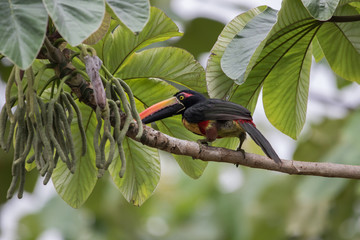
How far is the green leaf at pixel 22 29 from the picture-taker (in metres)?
1.75

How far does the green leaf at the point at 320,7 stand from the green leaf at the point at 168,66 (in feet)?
2.04

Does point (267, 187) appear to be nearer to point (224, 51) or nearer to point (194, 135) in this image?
point (194, 135)

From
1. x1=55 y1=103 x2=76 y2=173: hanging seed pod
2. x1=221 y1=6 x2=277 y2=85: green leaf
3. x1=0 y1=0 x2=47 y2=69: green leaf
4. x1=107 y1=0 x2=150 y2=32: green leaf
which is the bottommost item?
x1=55 y1=103 x2=76 y2=173: hanging seed pod

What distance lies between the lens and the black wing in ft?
8.99

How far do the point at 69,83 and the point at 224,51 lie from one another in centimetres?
64

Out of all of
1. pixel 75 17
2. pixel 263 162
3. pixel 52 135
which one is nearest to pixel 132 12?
pixel 75 17

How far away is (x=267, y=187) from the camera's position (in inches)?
270

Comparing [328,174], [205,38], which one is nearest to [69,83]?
[328,174]

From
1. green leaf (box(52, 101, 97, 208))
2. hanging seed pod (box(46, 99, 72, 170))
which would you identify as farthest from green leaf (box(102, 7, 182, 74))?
hanging seed pod (box(46, 99, 72, 170))

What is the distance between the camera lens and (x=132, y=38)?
8.75ft

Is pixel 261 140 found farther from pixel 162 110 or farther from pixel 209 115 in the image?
pixel 162 110

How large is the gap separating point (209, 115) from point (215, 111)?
5 centimetres

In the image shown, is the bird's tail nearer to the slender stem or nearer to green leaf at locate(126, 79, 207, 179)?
green leaf at locate(126, 79, 207, 179)

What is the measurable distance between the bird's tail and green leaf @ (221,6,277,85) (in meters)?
0.38
